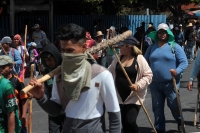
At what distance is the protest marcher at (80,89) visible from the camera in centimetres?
360

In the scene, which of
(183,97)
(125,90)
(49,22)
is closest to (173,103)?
(125,90)

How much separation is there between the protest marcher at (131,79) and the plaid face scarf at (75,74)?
308cm

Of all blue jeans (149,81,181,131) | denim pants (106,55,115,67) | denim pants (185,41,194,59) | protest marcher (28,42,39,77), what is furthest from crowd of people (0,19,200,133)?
denim pants (185,41,194,59)

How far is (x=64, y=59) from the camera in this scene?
3.57m

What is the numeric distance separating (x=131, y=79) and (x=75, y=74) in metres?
3.26

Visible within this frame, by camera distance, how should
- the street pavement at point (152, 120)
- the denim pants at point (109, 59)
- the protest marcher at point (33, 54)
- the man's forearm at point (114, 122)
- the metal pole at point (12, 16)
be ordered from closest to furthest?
the man's forearm at point (114, 122), the street pavement at point (152, 120), the denim pants at point (109, 59), the protest marcher at point (33, 54), the metal pole at point (12, 16)

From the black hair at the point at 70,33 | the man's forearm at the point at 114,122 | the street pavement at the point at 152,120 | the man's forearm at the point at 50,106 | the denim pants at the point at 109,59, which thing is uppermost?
the black hair at the point at 70,33

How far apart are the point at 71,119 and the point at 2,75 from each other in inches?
76.6

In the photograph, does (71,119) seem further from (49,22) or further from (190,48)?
(190,48)

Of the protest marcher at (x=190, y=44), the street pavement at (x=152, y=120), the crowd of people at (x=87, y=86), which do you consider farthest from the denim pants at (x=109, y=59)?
the protest marcher at (x=190, y=44)

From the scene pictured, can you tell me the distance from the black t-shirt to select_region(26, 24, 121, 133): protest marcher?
2.96 meters

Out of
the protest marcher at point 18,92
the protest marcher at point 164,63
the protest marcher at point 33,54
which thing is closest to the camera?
the protest marcher at point 18,92

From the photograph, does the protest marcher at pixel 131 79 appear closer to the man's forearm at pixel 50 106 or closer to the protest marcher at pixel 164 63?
the protest marcher at pixel 164 63

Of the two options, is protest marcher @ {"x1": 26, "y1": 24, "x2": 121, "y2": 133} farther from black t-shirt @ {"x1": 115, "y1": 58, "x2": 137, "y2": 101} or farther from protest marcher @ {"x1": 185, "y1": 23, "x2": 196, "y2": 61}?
protest marcher @ {"x1": 185, "y1": 23, "x2": 196, "y2": 61}
